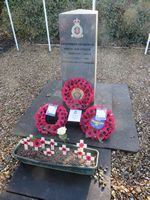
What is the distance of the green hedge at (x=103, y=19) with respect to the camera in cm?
595

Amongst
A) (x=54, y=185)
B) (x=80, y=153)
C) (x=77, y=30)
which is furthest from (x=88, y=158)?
(x=77, y=30)

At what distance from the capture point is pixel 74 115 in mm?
2932

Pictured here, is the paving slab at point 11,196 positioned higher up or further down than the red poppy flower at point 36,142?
further down

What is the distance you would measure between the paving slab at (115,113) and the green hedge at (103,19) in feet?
9.26

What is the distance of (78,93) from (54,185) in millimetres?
1406

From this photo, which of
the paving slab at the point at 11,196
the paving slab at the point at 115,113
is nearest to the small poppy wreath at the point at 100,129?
the paving slab at the point at 115,113

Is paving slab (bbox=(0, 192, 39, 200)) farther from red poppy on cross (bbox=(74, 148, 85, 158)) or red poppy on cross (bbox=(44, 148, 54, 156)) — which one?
red poppy on cross (bbox=(74, 148, 85, 158))

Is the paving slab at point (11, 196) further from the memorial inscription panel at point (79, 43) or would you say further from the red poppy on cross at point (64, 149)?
the memorial inscription panel at point (79, 43)

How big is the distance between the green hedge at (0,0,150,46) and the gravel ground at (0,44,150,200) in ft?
1.81

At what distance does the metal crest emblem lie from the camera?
2.59m

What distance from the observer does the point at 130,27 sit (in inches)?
237

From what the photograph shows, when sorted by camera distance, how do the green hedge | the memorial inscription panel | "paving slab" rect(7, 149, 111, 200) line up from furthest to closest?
the green hedge
the memorial inscription panel
"paving slab" rect(7, 149, 111, 200)

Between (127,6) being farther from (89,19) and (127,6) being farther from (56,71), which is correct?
(89,19)

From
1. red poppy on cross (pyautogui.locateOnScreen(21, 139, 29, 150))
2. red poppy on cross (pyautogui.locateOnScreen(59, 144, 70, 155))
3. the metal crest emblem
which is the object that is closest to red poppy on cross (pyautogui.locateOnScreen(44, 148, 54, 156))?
red poppy on cross (pyautogui.locateOnScreen(59, 144, 70, 155))
